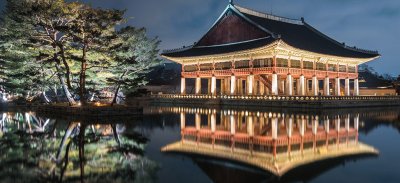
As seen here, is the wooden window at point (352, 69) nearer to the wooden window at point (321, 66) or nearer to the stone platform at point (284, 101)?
the wooden window at point (321, 66)

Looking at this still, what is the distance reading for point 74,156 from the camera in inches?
415

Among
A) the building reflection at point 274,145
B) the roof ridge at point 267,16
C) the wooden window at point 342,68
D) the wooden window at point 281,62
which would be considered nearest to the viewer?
the building reflection at point 274,145

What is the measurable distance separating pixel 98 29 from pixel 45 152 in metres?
17.3

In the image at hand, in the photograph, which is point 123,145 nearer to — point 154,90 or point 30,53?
point 30,53

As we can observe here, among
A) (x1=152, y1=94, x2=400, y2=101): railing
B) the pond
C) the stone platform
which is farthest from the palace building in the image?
the pond

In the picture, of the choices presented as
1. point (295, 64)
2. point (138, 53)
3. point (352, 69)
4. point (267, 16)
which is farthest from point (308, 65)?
point (138, 53)

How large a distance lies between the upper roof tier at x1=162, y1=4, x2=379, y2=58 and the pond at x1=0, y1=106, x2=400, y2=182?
29763mm

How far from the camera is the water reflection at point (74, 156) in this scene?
830cm

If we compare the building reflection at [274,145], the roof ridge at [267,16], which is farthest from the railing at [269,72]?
the building reflection at [274,145]

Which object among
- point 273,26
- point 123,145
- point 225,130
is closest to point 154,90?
point 273,26

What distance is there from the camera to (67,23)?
92.3 feet

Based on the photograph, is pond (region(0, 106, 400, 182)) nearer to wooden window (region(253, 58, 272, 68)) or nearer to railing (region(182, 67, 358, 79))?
railing (region(182, 67, 358, 79))

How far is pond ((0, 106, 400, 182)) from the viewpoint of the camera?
8.53 metres

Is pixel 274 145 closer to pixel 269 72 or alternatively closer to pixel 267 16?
pixel 269 72
